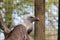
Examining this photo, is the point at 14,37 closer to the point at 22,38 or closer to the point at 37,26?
the point at 22,38

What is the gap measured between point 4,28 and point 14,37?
17 centimetres

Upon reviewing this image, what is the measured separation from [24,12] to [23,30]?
23.2 inches

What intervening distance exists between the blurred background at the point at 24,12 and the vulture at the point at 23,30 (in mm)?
279

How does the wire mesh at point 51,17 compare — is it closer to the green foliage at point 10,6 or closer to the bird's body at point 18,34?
the green foliage at point 10,6

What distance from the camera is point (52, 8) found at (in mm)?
2344

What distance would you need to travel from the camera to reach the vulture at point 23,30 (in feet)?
5.06

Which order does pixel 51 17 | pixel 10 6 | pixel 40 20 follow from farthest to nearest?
pixel 51 17, pixel 10 6, pixel 40 20

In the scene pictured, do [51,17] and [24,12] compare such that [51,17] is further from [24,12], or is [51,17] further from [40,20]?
[40,20]

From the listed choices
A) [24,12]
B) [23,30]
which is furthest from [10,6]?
[23,30]

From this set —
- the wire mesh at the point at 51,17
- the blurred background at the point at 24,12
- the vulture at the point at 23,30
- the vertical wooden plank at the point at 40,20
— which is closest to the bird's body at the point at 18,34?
the vulture at the point at 23,30

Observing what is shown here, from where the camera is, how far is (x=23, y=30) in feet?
5.31

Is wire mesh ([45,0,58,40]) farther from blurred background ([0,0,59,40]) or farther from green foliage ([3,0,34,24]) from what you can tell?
green foliage ([3,0,34,24])

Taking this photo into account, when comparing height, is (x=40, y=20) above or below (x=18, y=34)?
above

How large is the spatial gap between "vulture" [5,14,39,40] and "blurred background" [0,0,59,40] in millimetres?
279
